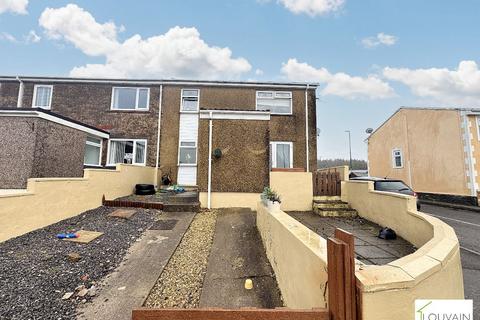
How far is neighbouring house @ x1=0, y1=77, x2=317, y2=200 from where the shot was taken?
12.9m

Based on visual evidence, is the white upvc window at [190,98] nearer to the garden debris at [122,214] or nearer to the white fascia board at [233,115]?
the white fascia board at [233,115]

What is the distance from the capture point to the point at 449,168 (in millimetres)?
13602

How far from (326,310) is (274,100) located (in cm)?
1350

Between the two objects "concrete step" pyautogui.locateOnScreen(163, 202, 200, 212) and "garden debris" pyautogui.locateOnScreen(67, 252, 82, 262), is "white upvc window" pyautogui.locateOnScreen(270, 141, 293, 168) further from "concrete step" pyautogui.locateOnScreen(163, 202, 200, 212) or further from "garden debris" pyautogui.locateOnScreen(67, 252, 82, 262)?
"garden debris" pyautogui.locateOnScreen(67, 252, 82, 262)

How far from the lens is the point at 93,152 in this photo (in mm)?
10945

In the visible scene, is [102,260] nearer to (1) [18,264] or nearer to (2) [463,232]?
(1) [18,264]

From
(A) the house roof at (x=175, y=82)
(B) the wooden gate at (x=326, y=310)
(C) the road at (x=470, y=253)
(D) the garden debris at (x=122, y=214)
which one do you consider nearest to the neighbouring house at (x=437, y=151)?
(C) the road at (x=470, y=253)

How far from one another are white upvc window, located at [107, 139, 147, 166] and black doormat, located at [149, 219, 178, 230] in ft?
23.6

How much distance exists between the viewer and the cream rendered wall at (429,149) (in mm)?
13352

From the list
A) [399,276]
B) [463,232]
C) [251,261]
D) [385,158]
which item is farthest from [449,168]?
[399,276]

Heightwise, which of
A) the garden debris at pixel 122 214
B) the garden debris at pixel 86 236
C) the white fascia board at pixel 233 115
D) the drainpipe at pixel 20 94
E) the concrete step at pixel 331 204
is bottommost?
the garden debris at pixel 86 236

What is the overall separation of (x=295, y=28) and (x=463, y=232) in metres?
11.6

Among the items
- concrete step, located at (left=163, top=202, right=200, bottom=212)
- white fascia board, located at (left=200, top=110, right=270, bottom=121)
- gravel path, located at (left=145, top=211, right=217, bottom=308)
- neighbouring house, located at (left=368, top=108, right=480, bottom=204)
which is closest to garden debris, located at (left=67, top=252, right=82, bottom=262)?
gravel path, located at (left=145, top=211, right=217, bottom=308)

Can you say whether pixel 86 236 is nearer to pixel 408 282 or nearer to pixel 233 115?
pixel 408 282
